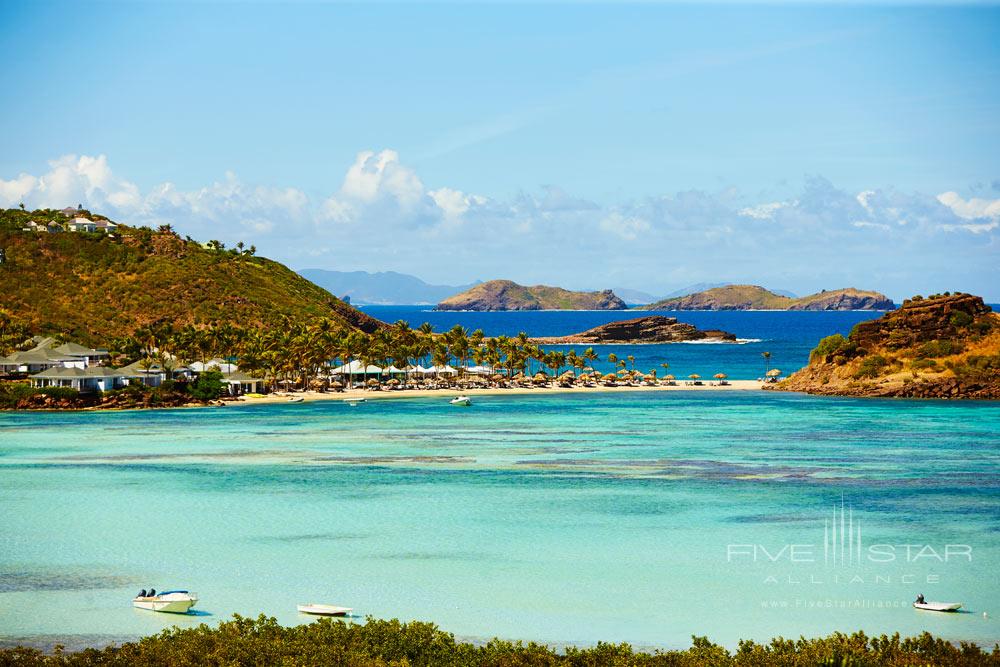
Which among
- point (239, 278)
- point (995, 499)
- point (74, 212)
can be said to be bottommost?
point (995, 499)

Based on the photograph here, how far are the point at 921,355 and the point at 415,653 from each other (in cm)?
10375

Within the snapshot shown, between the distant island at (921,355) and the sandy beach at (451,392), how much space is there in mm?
10627

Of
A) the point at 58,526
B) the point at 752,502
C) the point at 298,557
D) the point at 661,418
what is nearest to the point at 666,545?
the point at 752,502

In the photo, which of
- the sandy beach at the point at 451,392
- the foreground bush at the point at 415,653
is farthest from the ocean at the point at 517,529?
the sandy beach at the point at 451,392

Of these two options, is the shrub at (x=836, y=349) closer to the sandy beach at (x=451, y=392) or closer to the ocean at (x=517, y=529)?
the sandy beach at (x=451, y=392)

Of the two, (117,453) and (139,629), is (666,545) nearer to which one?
(139,629)

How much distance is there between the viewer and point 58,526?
42.9m

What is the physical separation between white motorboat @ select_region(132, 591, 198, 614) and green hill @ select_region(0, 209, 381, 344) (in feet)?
381

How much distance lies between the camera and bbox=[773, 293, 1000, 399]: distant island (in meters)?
110

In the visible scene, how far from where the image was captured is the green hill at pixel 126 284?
14700 cm

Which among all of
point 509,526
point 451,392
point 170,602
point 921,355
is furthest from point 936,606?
point 451,392

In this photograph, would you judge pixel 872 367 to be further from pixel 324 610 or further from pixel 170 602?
pixel 170 602

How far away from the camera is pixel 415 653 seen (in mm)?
24047

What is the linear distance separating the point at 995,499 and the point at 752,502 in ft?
38.5
